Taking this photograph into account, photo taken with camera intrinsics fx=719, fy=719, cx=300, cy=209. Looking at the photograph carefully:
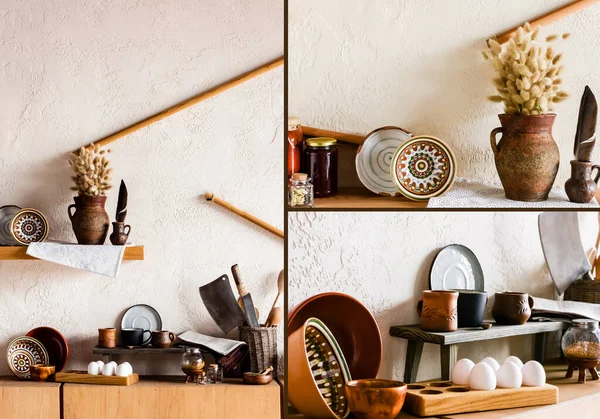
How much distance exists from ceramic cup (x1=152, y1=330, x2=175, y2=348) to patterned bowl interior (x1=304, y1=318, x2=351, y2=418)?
5.55 ft

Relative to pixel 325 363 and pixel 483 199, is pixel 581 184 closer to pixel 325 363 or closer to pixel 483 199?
pixel 483 199

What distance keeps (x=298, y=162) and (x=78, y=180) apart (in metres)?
1.77

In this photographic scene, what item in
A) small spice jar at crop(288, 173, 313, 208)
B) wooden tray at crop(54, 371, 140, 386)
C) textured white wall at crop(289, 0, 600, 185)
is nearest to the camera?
small spice jar at crop(288, 173, 313, 208)

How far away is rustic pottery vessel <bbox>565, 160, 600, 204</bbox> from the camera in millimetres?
1058

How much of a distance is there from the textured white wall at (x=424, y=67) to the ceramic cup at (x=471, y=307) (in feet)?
0.82

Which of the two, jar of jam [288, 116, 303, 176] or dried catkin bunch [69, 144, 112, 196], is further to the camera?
dried catkin bunch [69, 144, 112, 196]

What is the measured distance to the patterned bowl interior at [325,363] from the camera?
3.81ft

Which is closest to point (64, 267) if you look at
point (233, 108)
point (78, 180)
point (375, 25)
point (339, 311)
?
point (78, 180)

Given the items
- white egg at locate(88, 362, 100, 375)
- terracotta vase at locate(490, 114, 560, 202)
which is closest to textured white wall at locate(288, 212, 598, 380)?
terracotta vase at locate(490, 114, 560, 202)

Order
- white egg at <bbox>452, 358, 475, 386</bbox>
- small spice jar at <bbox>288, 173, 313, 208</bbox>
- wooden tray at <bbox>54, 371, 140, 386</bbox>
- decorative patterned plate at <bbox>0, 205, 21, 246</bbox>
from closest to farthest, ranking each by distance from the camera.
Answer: small spice jar at <bbox>288, 173, 313, 208</bbox>, white egg at <bbox>452, 358, 475, 386</bbox>, wooden tray at <bbox>54, 371, 140, 386</bbox>, decorative patterned plate at <bbox>0, 205, 21, 246</bbox>

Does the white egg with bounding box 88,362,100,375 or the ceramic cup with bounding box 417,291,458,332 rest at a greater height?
the ceramic cup with bounding box 417,291,458,332

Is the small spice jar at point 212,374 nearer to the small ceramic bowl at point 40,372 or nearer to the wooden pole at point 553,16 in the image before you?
the small ceramic bowl at point 40,372

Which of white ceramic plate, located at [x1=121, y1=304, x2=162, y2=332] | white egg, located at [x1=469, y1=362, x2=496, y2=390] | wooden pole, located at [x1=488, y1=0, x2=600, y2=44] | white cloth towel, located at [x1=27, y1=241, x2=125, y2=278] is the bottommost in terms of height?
white ceramic plate, located at [x1=121, y1=304, x2=162, y2=332]

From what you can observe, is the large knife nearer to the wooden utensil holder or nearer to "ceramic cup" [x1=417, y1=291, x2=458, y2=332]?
the wooden utensil holder
